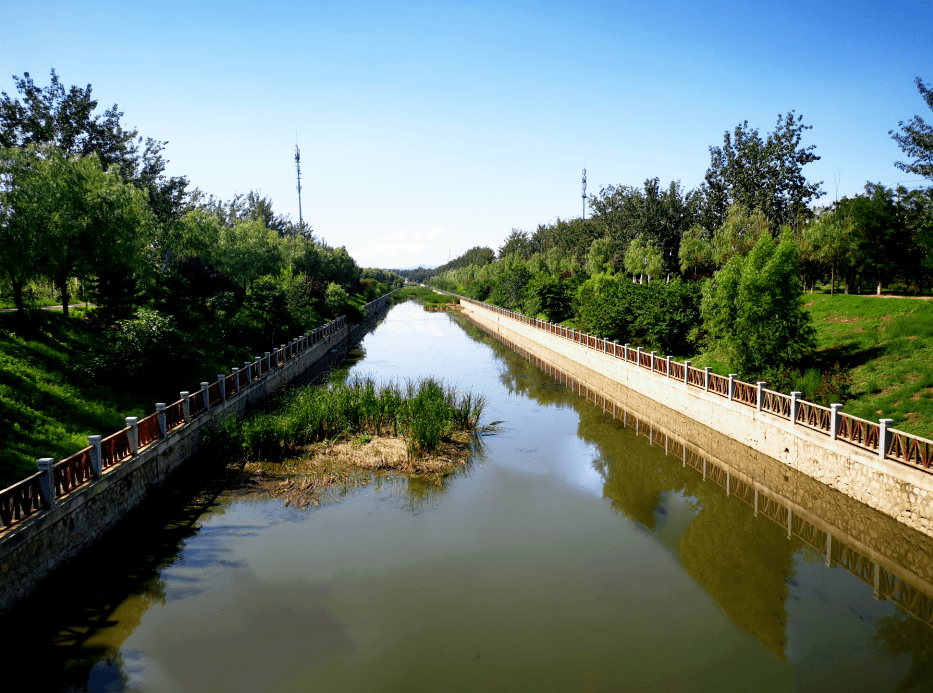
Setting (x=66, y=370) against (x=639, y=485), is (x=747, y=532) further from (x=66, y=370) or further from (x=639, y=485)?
(x=66, y=370)

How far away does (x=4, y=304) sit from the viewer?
25.2m

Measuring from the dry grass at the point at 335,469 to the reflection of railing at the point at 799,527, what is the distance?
6.50 m

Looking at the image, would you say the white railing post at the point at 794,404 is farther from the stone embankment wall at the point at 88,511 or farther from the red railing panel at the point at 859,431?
the stone embankment wall at the point at 88,511

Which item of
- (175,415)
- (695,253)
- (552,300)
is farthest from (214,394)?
(695,253)

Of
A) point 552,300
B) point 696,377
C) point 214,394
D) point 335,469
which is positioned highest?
point 552,300

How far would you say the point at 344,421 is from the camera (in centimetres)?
1695

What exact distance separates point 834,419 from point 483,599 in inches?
342

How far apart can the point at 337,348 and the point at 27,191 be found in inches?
1021

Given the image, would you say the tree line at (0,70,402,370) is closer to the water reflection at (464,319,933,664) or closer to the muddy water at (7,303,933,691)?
the muddy water at (7,303,933,691)

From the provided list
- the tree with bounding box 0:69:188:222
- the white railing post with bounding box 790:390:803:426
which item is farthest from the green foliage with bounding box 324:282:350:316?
the white railing post with bounding box 790:390:803:426

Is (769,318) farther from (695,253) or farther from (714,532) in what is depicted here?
(695,253)

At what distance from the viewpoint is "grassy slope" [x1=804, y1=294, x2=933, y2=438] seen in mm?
14305

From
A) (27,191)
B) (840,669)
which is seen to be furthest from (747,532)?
(27,191)

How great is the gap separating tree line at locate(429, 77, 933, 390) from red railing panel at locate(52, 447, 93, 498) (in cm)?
1743
